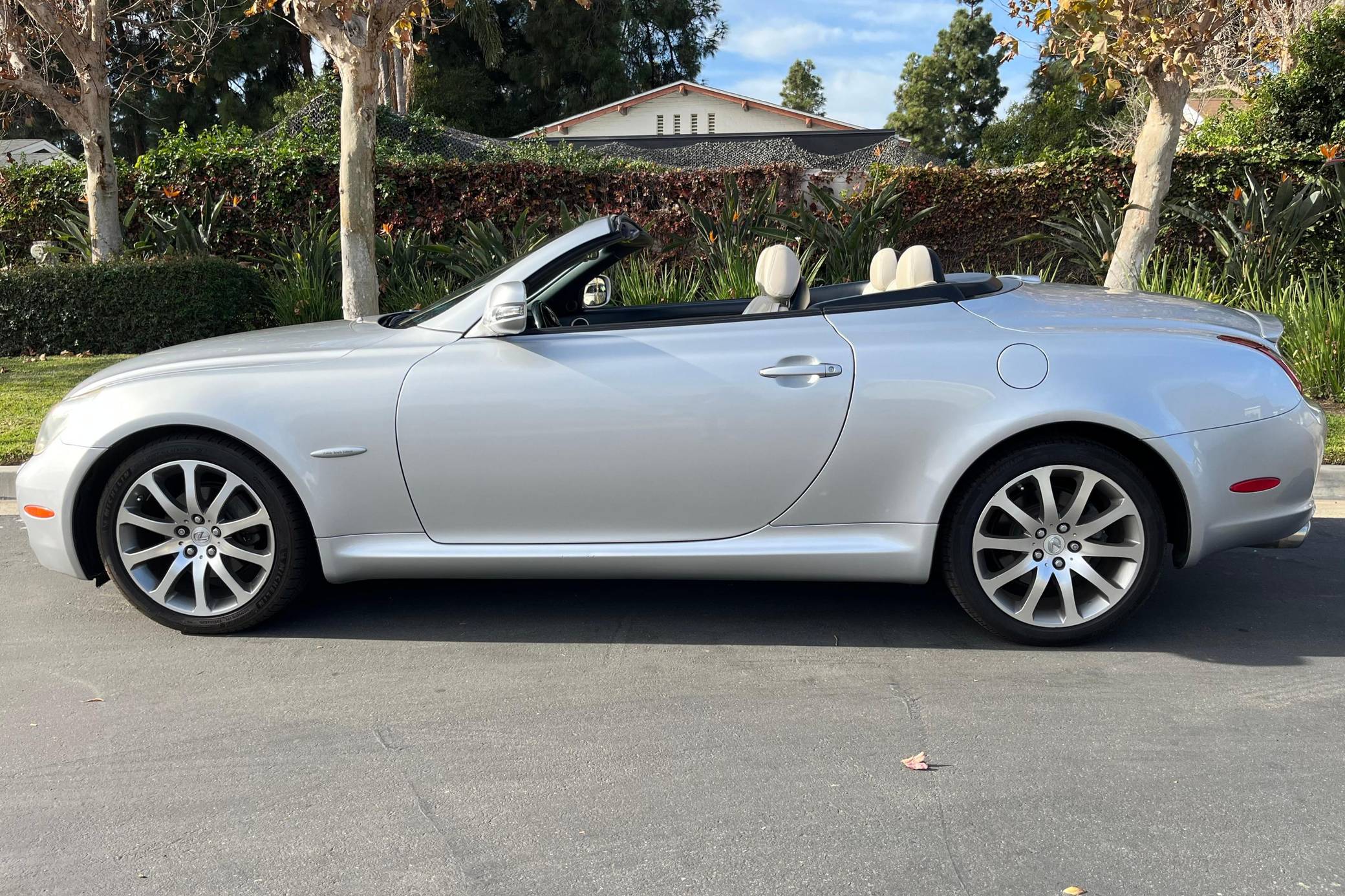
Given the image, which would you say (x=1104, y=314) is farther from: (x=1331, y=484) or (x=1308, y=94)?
(x=1308, y=94)

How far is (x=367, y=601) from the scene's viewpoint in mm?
4637

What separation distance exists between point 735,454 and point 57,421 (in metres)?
2.52

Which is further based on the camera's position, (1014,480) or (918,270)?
(918,270)

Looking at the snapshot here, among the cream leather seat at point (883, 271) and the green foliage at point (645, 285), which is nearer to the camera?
the cream leather seat at point (883, 271)

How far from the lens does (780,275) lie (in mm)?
4410

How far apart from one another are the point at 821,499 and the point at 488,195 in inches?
393

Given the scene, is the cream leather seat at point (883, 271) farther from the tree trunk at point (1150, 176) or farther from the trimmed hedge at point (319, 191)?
the trimmed hedge at point (319, 191)

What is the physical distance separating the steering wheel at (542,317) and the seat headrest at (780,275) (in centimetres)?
83

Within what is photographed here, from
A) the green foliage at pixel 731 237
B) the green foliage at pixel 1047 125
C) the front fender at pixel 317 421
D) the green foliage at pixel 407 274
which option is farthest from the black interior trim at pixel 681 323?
the green foliage at pixel 1047 125

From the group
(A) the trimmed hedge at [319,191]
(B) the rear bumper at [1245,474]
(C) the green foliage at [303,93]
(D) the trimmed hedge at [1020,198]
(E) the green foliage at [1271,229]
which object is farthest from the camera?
(C) the green foliage at [303,93]

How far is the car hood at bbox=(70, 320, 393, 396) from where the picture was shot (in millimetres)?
4137

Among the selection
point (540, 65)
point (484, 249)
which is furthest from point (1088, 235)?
point (540, 65)

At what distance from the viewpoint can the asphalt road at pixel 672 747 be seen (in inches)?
105

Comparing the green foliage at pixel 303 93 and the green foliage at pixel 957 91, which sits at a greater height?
the green foliage at pixel 957 91
